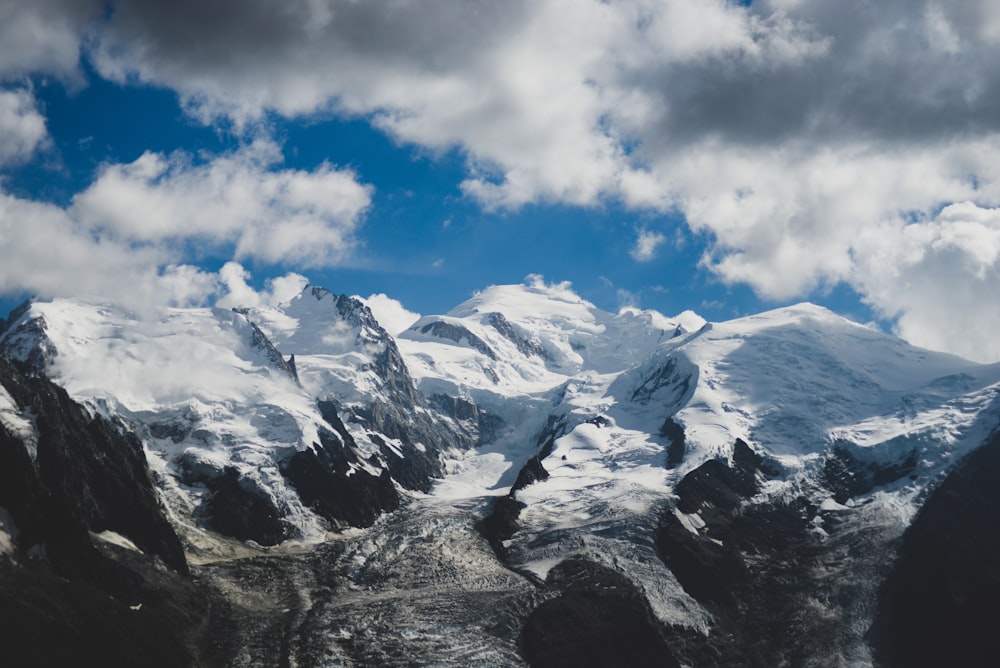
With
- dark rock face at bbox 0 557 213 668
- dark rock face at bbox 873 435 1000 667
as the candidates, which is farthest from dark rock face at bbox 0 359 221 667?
dark rock face at bbox 873 435 1000 667

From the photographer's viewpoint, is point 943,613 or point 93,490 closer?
point 943,613

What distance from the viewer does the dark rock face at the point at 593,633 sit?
6024 inches

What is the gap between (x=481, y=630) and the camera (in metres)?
161

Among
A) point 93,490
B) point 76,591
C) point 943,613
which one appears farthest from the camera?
point 93,490

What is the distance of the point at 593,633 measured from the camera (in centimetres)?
15962

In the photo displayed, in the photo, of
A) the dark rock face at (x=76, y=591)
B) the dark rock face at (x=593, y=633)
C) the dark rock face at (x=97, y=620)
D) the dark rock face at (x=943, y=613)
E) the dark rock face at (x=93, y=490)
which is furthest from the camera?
the dark rock face at (x=93, y=490)

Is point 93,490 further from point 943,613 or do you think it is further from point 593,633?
point 943,613

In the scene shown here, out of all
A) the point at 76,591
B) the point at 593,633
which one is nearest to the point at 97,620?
the point at 76,591

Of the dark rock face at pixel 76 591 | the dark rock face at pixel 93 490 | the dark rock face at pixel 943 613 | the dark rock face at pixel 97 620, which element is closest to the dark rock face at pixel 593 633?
the dark rock face at pixel 943 613

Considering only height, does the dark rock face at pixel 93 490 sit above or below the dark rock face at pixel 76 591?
above

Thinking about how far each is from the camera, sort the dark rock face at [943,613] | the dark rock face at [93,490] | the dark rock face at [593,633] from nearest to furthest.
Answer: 1. the dark rock face at [593,633]
2. the dark rock face at [943,613]
3. the dark rock face at [93,490]

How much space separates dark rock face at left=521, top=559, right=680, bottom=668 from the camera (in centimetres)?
15300

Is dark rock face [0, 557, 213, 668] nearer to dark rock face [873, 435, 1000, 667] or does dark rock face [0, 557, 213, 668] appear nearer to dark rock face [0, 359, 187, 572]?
dark rock face [0, 359, 187, 572]

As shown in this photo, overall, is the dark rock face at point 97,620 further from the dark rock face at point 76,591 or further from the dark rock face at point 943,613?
the dark rock face at point 943,613
